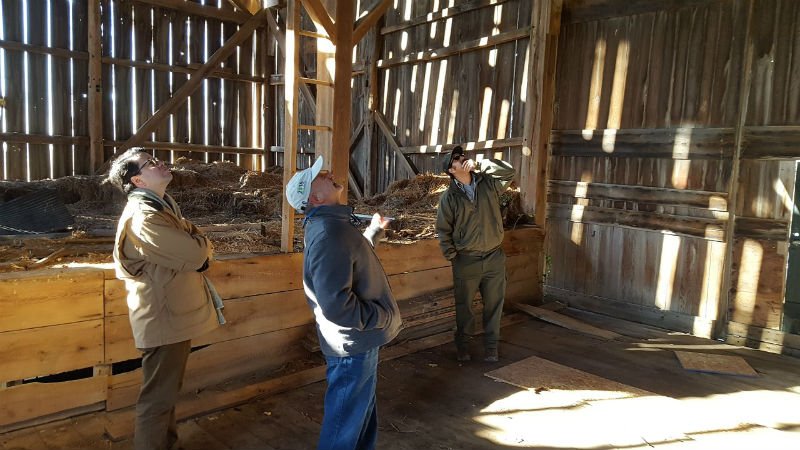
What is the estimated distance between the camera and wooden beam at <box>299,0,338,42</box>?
4199 millimetres

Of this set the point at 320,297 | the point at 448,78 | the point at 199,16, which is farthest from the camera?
the point at 199,16

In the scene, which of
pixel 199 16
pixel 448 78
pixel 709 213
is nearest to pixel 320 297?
pixel 709 213

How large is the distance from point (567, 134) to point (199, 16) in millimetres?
7568

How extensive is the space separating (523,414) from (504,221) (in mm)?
3272

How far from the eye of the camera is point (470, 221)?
475cm

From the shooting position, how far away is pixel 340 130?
177 inches

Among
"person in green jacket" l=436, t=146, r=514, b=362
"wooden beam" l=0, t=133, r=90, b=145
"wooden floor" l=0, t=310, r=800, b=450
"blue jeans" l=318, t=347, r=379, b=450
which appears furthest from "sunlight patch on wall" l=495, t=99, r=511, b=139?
"wooden beam" l=0, t=133, r=90, b=145

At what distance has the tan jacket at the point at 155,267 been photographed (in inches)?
107

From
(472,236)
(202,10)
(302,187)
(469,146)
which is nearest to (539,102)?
(469,146)

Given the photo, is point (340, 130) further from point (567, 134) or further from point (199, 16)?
point (199, 16)

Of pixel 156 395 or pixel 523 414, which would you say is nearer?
pixel 156 395

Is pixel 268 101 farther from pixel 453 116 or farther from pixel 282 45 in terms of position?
pixel 453 116

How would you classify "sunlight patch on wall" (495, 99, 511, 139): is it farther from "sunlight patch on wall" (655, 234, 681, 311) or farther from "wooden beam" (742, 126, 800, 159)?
"wooden beam" (742, 126, 800, 159)

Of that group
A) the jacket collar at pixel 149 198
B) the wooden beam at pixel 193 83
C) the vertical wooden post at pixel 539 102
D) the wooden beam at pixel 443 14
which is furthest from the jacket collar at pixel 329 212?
the wooden beam at pixel 193 83
